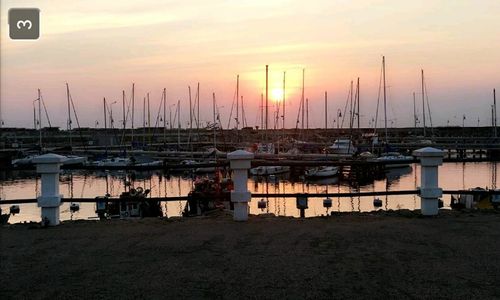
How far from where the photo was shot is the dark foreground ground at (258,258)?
5387 millimetres

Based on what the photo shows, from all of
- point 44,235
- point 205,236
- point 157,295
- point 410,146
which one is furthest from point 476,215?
point 410,146

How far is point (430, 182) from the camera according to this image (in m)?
9.73

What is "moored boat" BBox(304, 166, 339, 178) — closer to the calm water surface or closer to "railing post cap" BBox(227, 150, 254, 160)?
the calm water surface

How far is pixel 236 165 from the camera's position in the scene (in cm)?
930

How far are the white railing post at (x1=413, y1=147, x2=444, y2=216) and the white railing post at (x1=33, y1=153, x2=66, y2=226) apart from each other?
6685 millimetres

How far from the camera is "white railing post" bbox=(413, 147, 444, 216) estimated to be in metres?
9.54

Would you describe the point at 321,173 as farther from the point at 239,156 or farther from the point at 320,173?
the point at 239,156

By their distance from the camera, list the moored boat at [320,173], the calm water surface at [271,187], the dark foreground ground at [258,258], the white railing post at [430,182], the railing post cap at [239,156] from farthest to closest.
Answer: the moored boat at [320,173] < the calm water surface at [271,187] < the white railing post at [430,182] < the railing post cap at [239,156] < the dark foreground ground at [258,258]

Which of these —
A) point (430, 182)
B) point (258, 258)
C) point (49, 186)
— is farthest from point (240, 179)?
point (430, 182)

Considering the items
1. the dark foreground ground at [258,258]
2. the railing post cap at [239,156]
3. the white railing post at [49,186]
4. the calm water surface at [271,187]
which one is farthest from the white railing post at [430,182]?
the calm water surface at [271,187]

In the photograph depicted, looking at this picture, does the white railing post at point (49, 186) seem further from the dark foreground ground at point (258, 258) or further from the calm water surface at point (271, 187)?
the calm water surface at point (271, 187)

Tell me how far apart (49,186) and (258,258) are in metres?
4.69

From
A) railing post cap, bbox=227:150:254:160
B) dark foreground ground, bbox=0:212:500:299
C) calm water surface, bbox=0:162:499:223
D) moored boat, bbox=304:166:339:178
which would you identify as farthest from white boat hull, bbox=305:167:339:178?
railing post cap, bbox=227:150:254:160

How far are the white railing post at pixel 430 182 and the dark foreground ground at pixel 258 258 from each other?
0.27 metres
